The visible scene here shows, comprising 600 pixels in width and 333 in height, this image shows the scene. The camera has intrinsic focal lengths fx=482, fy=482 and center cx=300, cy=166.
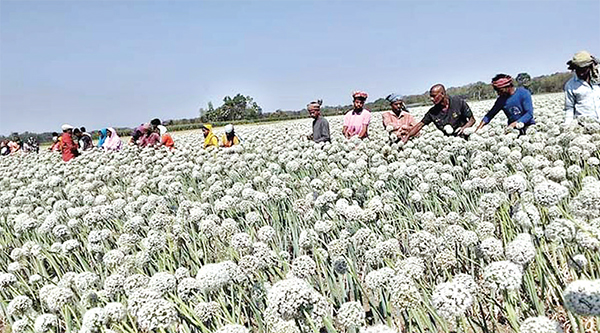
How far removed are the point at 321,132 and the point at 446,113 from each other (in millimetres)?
2907

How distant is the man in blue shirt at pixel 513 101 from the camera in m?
6.94

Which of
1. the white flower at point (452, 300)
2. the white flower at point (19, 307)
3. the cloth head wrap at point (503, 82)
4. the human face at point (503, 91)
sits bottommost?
the white flower at point (19, 307)

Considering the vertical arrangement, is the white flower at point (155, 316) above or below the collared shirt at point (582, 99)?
below

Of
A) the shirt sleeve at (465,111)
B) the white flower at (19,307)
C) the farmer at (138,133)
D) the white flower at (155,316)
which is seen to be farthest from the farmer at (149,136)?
the white flower at (155,316)

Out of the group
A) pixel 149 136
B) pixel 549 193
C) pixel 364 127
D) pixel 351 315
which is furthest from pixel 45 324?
pixel 149 136

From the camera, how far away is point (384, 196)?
454cm

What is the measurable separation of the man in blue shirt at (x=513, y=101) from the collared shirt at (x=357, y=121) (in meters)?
2.78

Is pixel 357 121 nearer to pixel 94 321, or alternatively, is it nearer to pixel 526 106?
pixel 526 106

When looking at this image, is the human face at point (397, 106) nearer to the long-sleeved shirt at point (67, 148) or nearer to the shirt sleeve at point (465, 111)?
the shirt sleeve at point (465, 111)

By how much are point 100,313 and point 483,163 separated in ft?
13.5

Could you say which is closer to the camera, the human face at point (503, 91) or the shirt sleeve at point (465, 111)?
the human face at point (503, 91)

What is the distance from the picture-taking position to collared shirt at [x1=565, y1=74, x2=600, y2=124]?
21.3 feet

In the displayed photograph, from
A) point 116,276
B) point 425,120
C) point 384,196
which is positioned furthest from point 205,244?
point 425,120

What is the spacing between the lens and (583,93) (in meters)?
6.54
